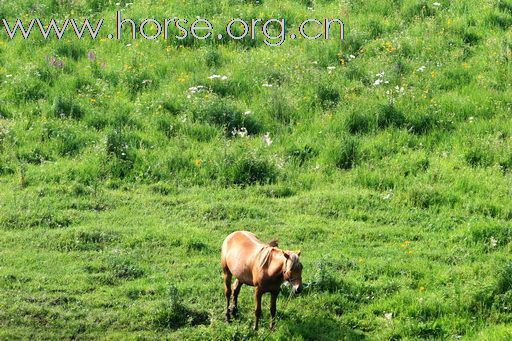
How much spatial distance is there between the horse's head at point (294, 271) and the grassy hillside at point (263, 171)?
1.11m

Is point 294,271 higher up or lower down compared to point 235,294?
higher up

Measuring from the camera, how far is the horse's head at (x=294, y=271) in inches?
381

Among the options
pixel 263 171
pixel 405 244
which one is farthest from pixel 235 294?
pixel 263 171

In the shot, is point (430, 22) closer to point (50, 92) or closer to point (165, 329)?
point (50, 92)

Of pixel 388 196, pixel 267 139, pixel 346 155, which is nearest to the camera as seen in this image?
pixel 388 196

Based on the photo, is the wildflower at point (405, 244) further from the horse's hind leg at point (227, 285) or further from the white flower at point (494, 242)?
the horse's hind leg at point (227, 285)

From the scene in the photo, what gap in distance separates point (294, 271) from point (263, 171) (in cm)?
534

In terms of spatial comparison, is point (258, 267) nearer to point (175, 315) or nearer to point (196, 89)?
point (175, 315)

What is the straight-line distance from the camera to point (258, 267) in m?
10.2

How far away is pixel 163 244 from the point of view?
12844 mm

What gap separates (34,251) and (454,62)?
29.7 feet

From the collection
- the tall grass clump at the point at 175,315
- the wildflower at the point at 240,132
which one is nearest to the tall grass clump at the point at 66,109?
the wildflower at the point at 240,132

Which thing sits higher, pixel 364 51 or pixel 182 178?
pixel 364 51

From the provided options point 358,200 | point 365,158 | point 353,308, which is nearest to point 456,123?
point 365,158
